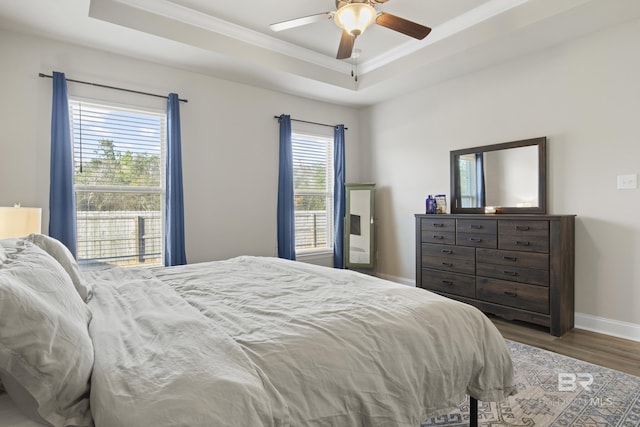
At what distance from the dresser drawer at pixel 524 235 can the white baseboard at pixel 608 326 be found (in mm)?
796

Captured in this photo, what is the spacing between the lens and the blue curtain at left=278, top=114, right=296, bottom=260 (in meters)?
4.48

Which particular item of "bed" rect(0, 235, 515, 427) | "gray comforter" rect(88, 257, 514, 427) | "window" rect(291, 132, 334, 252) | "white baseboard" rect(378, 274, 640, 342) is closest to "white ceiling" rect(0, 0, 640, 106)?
"window" rect(291, 132, 334, 252)

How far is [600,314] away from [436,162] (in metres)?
2.28

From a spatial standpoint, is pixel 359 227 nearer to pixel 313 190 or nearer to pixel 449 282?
pixel 313 190

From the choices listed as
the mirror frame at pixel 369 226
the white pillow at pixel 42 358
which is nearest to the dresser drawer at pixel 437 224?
the mirror frame at pixel 369 226

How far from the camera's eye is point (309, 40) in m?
3.79

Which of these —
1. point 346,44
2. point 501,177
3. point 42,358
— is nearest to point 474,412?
point 42,358

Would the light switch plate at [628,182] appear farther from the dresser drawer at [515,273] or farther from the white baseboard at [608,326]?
the white baseboard at [608,326]

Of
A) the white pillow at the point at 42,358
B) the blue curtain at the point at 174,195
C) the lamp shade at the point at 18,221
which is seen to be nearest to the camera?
the white pillow at the point at 42,358

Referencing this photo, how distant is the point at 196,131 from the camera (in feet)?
12.9

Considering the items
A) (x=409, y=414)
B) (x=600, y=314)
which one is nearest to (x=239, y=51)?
(x=409, y=414)

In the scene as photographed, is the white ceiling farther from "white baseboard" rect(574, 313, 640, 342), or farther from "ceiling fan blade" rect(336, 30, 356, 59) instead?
"white baseboard" rect(574, 313, 640, 342)

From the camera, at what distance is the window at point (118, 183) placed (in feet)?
11.0

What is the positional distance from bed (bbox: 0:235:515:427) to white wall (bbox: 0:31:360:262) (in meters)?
1.93
